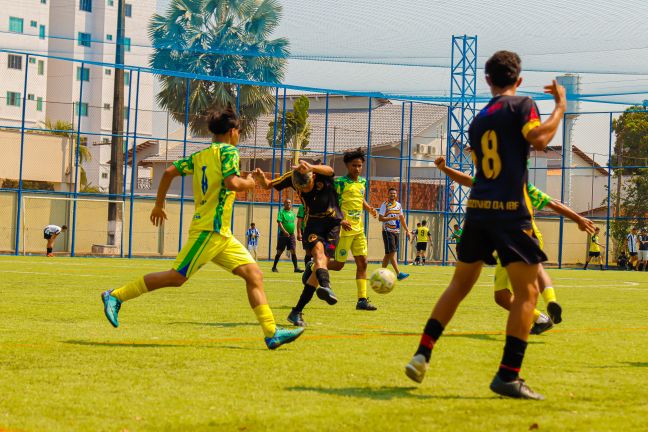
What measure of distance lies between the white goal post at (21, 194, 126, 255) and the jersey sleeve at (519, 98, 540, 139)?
101ft

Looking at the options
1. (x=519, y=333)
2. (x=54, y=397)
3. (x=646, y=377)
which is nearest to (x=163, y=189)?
(x=54, y=397)

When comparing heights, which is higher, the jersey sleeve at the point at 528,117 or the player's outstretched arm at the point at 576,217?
the jersey sleeve at the point at 528,117

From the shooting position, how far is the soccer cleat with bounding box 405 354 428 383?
6.04 m

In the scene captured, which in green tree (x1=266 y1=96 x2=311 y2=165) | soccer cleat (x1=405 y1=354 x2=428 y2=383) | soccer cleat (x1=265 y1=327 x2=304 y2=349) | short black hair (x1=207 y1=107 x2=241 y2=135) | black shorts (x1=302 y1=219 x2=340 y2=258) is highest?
green tree (x1=266 y1=96 x2=311 y2=165)

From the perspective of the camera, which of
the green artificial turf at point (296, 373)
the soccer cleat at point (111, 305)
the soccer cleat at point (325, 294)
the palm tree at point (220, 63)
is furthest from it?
the palm tree at point (220, 63)

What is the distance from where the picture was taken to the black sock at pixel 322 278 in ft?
35.1

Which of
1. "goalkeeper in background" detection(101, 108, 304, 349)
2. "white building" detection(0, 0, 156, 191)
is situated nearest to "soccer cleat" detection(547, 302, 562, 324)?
"goalkeeper in background" detection(101, 108, 304, 349)

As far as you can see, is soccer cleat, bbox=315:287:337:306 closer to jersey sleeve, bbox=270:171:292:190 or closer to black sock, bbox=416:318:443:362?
jersey sleeve, bbox=270:171:292:190

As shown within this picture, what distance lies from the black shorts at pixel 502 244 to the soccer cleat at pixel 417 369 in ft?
2.31

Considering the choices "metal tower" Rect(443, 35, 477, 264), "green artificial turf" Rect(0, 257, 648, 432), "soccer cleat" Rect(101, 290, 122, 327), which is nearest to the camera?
"green artificial turf" Rect(0, 257, 648, 432)

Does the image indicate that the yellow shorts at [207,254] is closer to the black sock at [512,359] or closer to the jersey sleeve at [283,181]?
the jersey sleeve at [283,181]

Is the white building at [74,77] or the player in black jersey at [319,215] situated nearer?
the player in black jersey at [319,215]

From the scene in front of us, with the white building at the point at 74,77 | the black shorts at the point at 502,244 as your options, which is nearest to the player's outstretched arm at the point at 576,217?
the black shorts at the point at 502,244

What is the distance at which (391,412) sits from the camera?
211 inches
